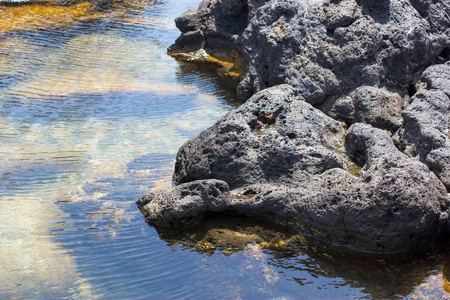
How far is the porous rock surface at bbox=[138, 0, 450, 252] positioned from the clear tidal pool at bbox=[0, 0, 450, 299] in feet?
0.85

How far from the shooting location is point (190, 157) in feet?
16.1

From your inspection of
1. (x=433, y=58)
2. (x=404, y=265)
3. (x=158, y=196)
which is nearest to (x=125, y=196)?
(x=158, y=196)

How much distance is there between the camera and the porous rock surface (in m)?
4.09

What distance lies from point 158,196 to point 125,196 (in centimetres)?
49

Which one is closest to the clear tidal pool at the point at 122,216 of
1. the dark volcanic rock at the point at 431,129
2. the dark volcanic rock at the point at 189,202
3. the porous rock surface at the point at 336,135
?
the dark volcanic rock at the point at 189,202

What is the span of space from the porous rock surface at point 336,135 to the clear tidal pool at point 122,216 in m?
0.26

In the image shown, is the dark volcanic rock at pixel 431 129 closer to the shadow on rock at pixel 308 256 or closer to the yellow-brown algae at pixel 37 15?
the shadow on rock at pixel 308 256

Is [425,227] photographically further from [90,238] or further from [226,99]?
[226,99]

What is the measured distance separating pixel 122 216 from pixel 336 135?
8.14 ft

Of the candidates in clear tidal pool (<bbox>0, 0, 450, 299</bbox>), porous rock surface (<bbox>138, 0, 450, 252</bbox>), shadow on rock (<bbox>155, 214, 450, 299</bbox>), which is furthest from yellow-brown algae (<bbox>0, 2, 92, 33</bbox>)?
shadow on rock (<bbox>155, 214, 450, 299</bbox>)

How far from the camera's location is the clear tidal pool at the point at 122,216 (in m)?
3.77

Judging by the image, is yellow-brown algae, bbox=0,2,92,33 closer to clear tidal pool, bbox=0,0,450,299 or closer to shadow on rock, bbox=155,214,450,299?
clear tidal pool, bbox=0,0,450,299

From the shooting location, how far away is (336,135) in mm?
5359

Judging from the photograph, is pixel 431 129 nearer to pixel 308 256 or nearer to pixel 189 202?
pixel 308 256
